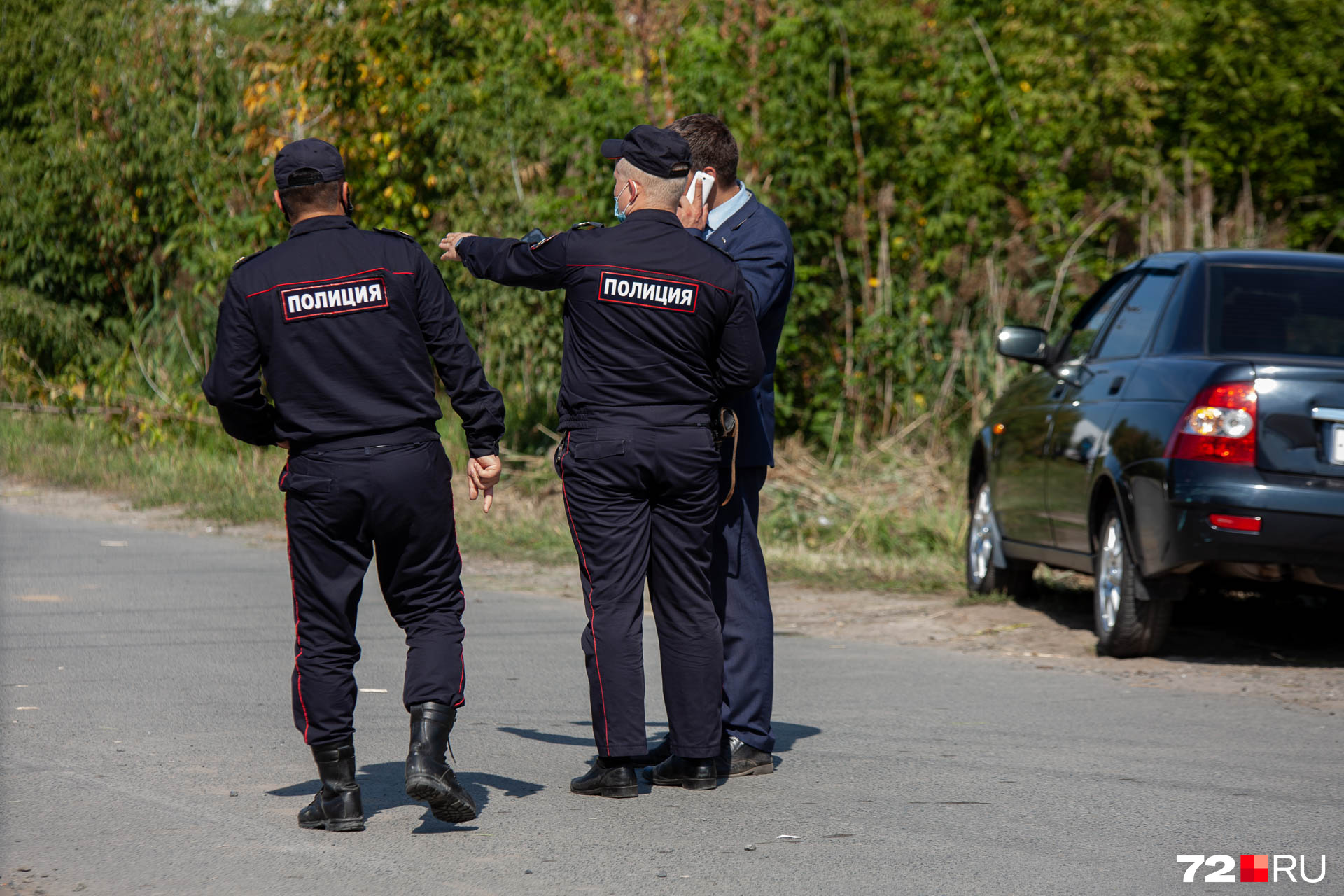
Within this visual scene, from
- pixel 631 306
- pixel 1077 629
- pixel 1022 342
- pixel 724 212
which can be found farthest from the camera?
pixel 1077 629

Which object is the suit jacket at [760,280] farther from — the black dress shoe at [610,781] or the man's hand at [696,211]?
the black dress shoe at [610,781]

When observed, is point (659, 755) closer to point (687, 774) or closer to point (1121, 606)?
point (687, 774)

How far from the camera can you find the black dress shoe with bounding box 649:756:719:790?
5.16m

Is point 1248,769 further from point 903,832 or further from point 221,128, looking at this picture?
point 221,128

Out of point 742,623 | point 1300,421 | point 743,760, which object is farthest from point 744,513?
point 1300,421

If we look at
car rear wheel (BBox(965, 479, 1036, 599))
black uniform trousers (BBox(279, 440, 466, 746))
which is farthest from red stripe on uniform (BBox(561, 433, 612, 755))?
car rear wheel (BBox(965, 479, 1036, 599))

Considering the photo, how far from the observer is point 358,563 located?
4605 millimetres

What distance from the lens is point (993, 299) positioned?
1318 centimetres

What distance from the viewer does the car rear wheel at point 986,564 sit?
924 centimetres

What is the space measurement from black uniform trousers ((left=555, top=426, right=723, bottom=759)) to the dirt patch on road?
8.95 feet

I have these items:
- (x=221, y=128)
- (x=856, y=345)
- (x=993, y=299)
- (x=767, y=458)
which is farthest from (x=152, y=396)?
(x=767, y=458)

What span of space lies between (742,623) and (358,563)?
54.1 inches

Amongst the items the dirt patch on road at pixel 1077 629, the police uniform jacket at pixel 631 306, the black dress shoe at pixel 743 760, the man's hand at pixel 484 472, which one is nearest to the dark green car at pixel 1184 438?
the dirt patch on road at pixel 1077 629

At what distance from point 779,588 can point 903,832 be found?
5.30 meters
